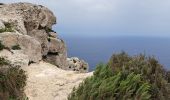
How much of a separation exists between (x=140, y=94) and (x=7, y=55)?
8.37 meters

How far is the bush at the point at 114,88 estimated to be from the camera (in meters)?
18.4

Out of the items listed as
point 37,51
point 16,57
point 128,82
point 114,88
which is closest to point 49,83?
point 16,57

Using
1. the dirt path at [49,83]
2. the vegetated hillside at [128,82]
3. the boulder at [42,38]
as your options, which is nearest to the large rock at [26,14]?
the boulder at [42,38]

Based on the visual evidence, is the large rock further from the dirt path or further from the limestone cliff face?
the dirt path

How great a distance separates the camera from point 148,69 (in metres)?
19.9

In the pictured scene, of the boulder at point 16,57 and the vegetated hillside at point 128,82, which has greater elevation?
the vegetated hillside at point 128,82

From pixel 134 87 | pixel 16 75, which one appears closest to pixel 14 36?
pixel 16 75

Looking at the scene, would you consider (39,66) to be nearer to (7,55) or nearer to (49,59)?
(7,55)

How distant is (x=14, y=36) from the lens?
26688mm

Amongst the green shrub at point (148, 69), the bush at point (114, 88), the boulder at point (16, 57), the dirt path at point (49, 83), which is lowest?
the dirt path at point (49, 83)

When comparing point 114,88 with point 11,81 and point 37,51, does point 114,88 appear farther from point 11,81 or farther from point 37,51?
point 37,51

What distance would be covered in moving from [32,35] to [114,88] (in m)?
15.1

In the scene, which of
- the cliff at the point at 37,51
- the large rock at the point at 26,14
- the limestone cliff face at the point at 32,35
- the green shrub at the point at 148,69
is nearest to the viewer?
the green shrub at the point at 148,69

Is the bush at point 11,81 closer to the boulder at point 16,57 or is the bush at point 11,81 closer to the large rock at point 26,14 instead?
the boulder at point 16,57
